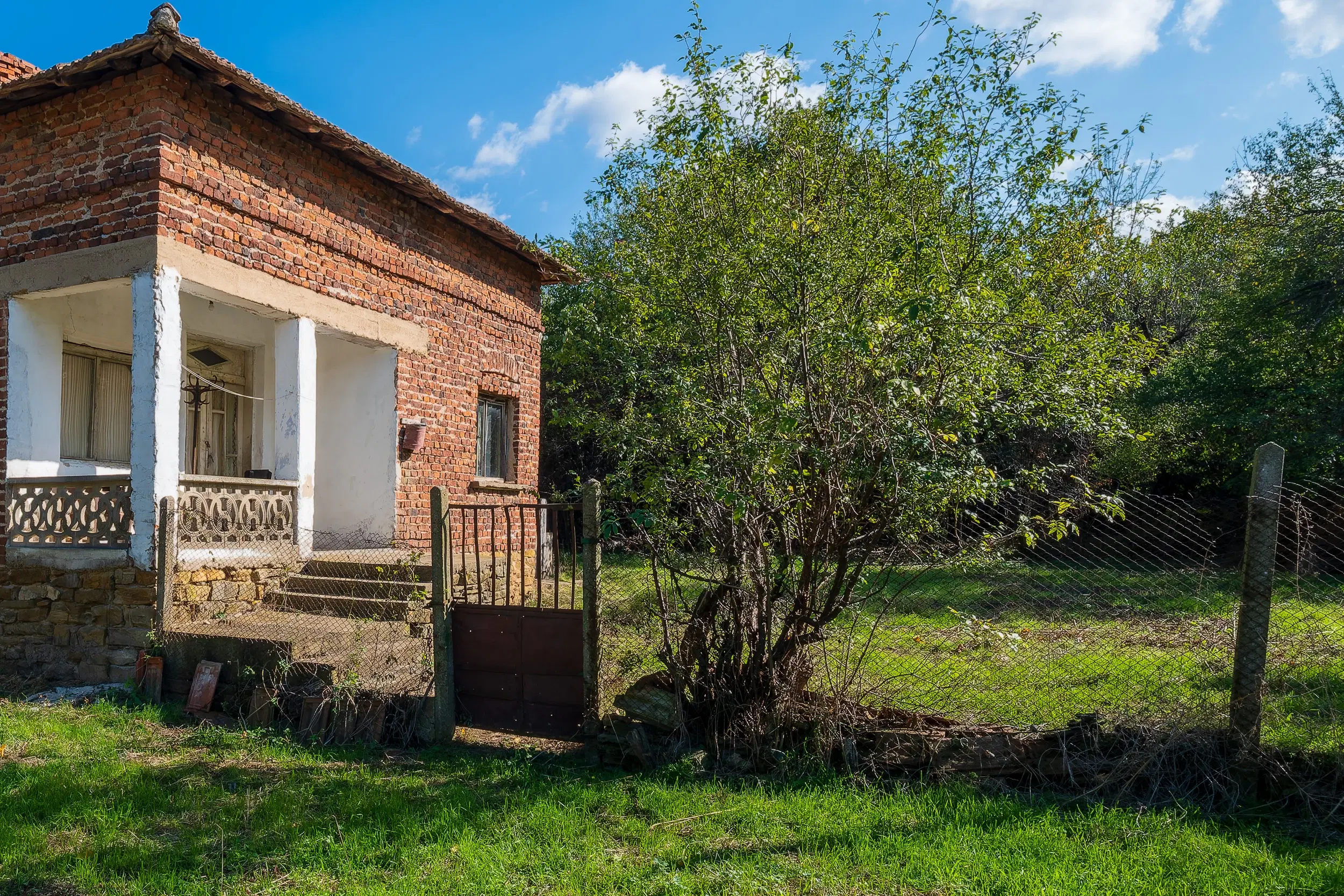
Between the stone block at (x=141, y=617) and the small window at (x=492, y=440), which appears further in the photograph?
the small window at (x=492, y=440)

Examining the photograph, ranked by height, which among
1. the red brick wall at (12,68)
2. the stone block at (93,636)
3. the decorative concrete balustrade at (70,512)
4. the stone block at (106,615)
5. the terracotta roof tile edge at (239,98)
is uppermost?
the red brick wall at (12,68)

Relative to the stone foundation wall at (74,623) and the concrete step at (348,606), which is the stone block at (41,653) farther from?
the concrete step at (348,606)

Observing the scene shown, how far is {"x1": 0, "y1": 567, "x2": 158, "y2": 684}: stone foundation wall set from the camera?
302 inches

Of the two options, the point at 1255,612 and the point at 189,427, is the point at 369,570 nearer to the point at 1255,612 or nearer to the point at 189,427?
the point at 189,427

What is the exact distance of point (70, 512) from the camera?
8.12 meters

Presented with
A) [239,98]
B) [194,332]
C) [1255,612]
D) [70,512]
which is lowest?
[1255,612]

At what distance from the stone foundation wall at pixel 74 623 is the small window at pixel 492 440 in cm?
503

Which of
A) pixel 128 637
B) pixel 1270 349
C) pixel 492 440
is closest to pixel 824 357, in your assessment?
pixel 128 637

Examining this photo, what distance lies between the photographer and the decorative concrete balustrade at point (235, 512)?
7.95 metres

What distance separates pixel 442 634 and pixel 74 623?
176 inches

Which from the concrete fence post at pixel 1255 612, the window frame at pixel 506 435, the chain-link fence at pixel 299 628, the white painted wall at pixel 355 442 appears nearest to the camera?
the concrete fence post at pixel 1255 612

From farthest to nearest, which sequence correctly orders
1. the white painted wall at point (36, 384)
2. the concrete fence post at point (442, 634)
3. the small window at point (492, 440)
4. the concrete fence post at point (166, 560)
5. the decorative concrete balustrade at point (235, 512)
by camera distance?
1. the small window at point (492, 440)
2. the white painted wall at point (36, 384)
3. the decorative concrete balustrade at point (235, 512)
4. the concrete fence post at point (166, 560)
5. the concrete fence post at point (442, 634)

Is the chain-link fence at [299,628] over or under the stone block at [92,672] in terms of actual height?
over

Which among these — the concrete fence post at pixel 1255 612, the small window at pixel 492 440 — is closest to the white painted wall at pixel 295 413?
the small window at pixel 492 440
